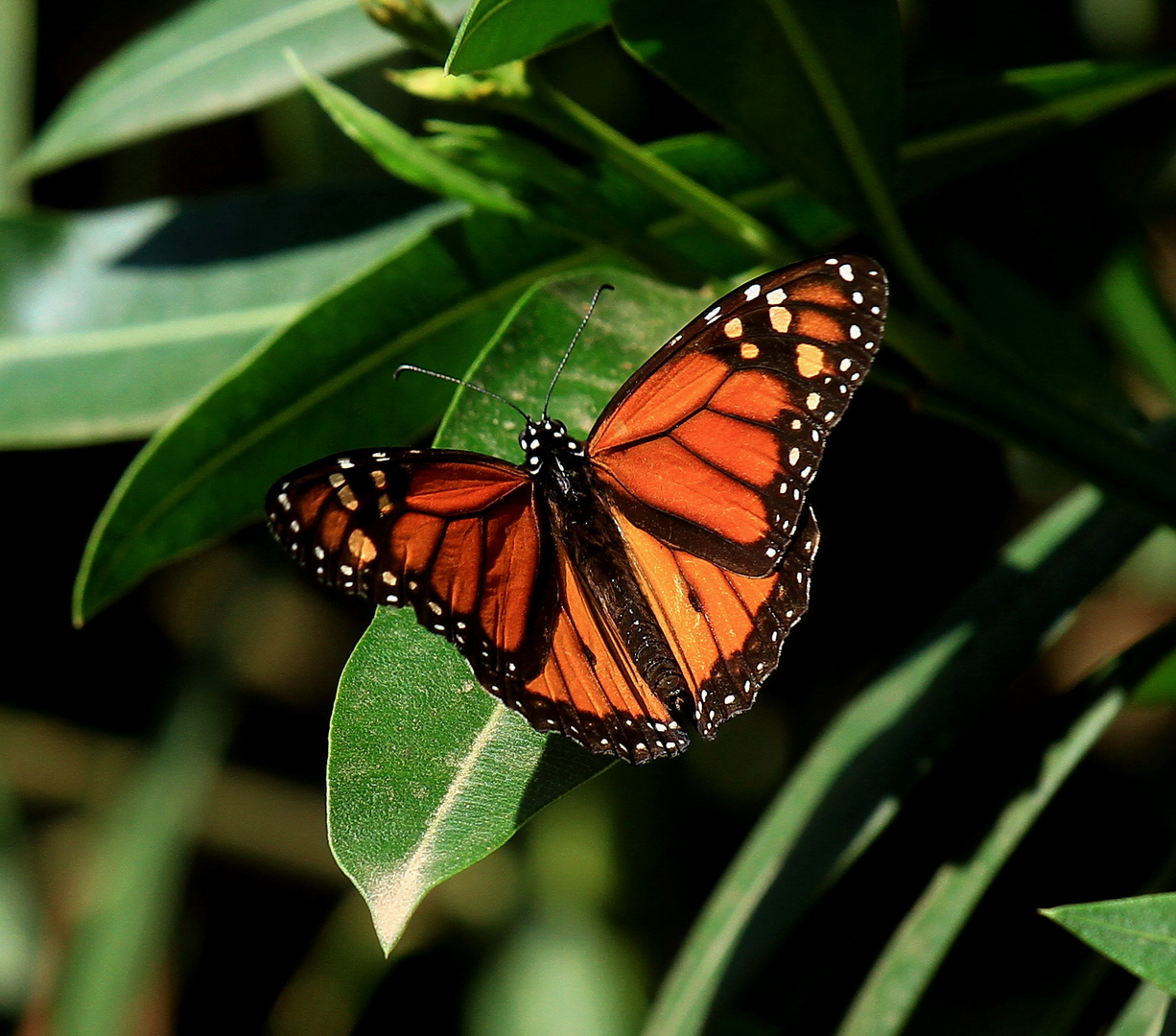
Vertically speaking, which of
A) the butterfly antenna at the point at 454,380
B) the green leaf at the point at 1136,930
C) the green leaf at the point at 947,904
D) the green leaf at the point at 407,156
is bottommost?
the green leaf at the point at 947,904

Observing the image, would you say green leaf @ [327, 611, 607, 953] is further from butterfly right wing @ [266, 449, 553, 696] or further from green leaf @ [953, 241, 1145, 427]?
green leaf @ [953, 241, 1145, 427]

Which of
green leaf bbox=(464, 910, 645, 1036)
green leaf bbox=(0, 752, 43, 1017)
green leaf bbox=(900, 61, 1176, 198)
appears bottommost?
green leaf bbox=(0, 752, 43, 1017)

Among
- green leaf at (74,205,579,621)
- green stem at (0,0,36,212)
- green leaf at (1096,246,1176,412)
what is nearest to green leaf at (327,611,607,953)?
green leaf at (74,205,579,621)

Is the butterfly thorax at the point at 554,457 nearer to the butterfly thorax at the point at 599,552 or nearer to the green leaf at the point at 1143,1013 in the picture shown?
the butterfly thorax at the point at 599,552

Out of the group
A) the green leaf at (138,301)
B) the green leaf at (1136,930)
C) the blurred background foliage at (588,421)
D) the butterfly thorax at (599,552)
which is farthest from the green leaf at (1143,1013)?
the green leaf at (138,301)

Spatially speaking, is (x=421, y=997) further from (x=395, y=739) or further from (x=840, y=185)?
(x=840, y=185)

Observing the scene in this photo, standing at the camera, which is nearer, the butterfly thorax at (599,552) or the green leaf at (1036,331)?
the butterfly thorax at (599,552)

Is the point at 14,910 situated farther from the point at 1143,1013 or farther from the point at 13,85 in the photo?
the point at 1143,1013
